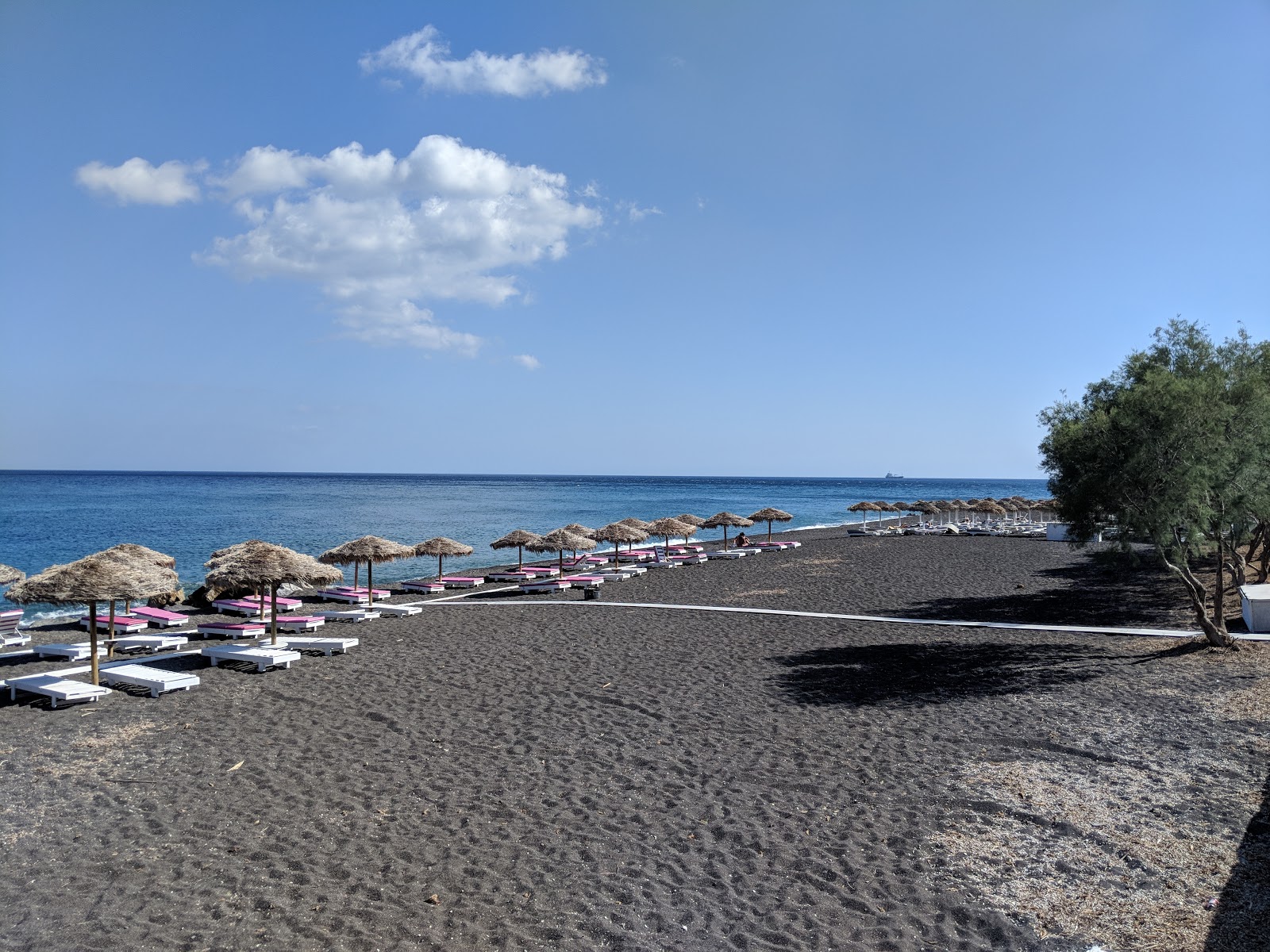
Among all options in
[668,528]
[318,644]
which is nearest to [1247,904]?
[318,644]

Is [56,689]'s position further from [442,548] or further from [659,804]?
[442,548]

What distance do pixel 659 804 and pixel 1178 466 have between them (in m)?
9.59

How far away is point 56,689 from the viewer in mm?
10531

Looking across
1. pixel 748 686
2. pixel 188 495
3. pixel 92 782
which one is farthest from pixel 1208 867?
pixel 188 495

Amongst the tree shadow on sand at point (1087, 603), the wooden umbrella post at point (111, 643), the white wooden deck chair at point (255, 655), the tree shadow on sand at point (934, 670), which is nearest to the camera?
the tree shadow on sand at point (934, 670)

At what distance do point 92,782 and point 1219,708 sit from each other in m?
12.6

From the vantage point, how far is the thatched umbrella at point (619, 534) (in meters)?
28.5

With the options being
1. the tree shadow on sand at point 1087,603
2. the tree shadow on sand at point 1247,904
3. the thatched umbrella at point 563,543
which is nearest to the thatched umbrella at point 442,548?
the thatched umbrella at point 563,543

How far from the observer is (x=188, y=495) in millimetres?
99500

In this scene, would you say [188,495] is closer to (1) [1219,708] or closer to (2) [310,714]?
(2) [310,714]

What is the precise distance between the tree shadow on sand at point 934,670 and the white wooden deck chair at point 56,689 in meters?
9.48

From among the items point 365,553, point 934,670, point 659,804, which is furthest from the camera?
point 365,553

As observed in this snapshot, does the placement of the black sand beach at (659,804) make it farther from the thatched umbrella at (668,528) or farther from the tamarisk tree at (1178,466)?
the thatched umbrella at (668,528)

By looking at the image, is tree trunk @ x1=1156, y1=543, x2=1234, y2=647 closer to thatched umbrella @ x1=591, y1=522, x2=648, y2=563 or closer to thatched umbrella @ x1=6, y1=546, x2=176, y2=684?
thatched umbrella @ x1=6, y1=546, x2=176, y2=684
